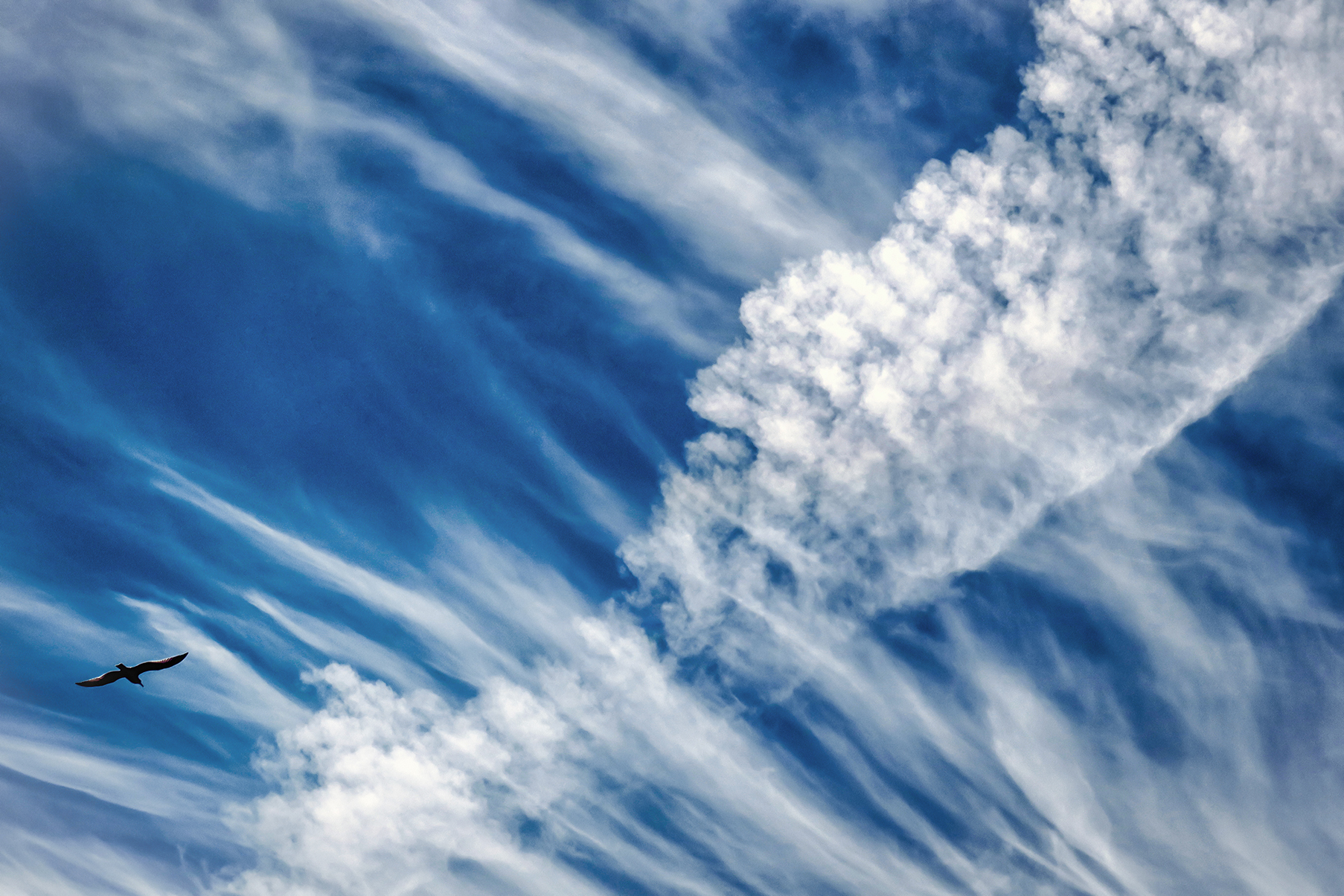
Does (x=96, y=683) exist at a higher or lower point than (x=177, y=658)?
lower

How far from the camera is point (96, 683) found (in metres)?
32.1

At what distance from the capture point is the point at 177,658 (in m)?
28.5

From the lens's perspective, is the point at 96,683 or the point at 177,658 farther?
the point at 96,683

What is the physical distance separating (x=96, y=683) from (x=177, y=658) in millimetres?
8584
